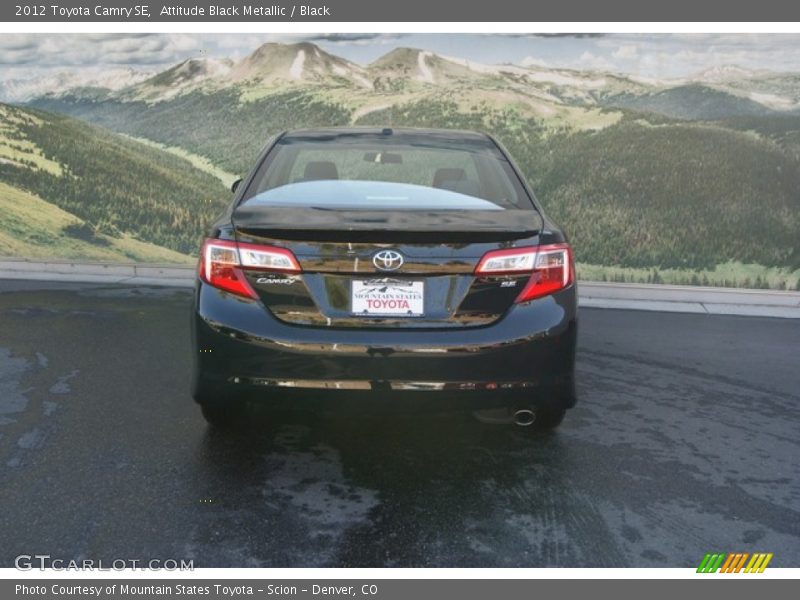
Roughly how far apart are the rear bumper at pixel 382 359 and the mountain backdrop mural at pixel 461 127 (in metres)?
7.59

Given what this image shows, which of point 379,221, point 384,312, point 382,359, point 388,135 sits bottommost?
point 382,359

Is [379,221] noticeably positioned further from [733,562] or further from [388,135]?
[733,562]

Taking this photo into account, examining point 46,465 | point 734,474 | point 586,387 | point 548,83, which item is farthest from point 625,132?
point 46,465

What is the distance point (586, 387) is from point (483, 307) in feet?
8.00

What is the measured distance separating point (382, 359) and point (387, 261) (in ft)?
1.40

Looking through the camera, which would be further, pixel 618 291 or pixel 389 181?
pixel 618 291

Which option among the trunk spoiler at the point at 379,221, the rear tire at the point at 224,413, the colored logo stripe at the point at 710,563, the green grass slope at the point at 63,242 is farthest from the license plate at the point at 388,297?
the green grass slope at the point at 63,242

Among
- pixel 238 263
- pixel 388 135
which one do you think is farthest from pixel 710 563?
pixel 388 135

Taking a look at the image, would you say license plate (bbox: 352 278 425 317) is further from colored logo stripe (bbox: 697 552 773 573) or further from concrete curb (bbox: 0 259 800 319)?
concrete curb (bbox: 0 259 800 319)

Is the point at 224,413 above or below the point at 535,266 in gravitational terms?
below

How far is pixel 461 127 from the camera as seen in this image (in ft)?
41.0

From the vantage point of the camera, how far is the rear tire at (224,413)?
4.30m

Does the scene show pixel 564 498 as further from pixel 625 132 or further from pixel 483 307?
pixel 625 132

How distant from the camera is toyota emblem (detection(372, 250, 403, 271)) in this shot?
4031 millimetres
